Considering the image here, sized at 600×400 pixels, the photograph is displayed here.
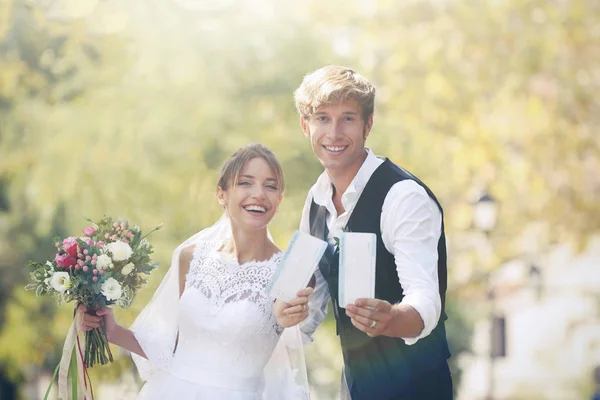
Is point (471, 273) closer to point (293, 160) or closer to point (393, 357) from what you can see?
point (293, 160)

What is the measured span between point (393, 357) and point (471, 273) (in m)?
8.46

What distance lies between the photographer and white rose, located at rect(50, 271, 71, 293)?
3.30 metres

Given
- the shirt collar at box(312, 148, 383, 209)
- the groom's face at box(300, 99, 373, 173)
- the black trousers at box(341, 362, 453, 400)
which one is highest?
the groom's face at box(300, 99, 373, 173)

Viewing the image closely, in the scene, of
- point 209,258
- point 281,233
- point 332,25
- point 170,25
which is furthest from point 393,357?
point 332,25

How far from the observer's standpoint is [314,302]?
142 inches

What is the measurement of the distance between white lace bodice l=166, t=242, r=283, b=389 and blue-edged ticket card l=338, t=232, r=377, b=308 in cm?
85

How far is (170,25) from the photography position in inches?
392

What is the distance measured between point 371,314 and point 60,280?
4.51 ft

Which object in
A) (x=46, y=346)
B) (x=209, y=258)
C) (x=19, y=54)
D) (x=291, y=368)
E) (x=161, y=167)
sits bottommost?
(x=46, y=346)

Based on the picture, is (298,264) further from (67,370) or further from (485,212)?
(485,212)

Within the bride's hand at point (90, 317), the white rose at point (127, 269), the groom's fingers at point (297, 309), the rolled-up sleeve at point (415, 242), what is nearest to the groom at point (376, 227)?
the rolled-up sleeve at point (415, 242)

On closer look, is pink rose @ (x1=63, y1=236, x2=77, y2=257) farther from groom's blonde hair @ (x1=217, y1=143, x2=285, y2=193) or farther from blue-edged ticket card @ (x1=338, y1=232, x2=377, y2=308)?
blue-edged ticket card @ (x1=338, y1=232, x2=377, y2=308)

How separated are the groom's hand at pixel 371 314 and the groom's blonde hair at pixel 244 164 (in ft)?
3.56

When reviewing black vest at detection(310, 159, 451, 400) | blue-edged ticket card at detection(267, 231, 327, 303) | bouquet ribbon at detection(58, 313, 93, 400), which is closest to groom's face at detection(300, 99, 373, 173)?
black vest at detection(310, 159, 451, 400)
